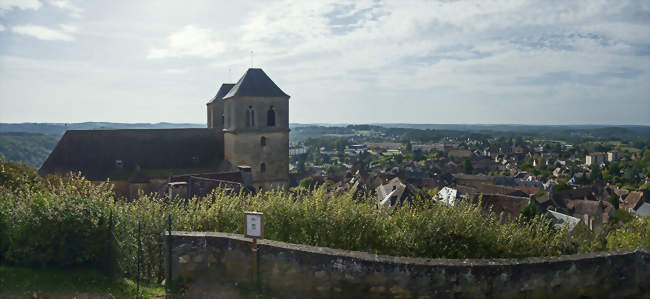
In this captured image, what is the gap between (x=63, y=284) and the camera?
8953mm

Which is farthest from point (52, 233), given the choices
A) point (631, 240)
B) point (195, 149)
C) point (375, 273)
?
point (195, 149)

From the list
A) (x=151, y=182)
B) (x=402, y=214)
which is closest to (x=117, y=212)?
(x=402, y=214)

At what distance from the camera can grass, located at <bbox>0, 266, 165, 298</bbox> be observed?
8.63 m

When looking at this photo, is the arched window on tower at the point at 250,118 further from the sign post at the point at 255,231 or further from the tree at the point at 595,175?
the tree at the point at 595,175

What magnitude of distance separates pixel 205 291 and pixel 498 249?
18.3 feet

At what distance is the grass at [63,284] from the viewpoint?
863 cm

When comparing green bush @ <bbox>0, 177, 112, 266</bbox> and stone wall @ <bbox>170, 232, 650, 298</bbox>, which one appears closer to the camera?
stone wall @ <bbox>170, 232, 650, 298</bbox>

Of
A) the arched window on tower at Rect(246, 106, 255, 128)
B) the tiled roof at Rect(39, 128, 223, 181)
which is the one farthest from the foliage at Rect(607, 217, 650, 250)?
the tiled roof at Rect(39, 128, 223, 181)

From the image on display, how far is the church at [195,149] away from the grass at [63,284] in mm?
18697

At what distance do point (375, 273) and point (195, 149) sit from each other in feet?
83.1

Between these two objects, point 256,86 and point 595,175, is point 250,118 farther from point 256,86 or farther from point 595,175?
point 595,175

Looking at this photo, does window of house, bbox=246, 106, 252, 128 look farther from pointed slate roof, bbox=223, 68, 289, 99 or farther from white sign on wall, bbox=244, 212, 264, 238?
white sign on wall, bbox=244, 212, 264, 238

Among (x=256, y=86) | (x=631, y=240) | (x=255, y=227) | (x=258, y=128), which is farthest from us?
(x=256, y=86)

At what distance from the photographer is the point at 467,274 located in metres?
7.79
